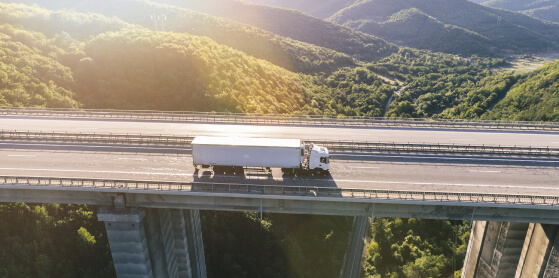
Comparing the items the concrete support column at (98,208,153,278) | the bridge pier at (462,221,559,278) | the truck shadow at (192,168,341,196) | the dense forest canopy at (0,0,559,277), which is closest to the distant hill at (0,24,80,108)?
the dense forest canopy at (0,0,559,277)

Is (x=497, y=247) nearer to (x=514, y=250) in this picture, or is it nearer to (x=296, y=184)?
(x=514, y=250)

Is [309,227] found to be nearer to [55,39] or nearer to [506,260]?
[506,260]

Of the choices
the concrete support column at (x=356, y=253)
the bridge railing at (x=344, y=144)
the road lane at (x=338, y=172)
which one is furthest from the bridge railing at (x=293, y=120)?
the concrete support column at (x=356, y=253)

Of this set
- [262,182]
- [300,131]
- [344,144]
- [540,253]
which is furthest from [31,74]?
[540,253]

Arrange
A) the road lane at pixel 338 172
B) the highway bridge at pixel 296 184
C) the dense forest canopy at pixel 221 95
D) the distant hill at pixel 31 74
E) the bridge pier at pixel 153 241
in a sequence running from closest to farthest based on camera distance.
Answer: the highway bridge at pixel 296 184
the bridge pier at pixel 153 241
the road lane at pixel 338 172
the dense forest canopy at pixel 221 95
the distant hill at pixel 31 74

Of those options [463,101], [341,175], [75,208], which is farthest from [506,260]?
[463,101]

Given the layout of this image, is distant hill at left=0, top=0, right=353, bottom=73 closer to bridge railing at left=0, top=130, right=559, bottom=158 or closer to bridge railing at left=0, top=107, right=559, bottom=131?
bridge railing at left=0, top=107, right=559, bottom=131

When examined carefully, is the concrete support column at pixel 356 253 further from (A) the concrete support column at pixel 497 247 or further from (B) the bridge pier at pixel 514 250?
(A) the concrete support column at pixel 497 247
